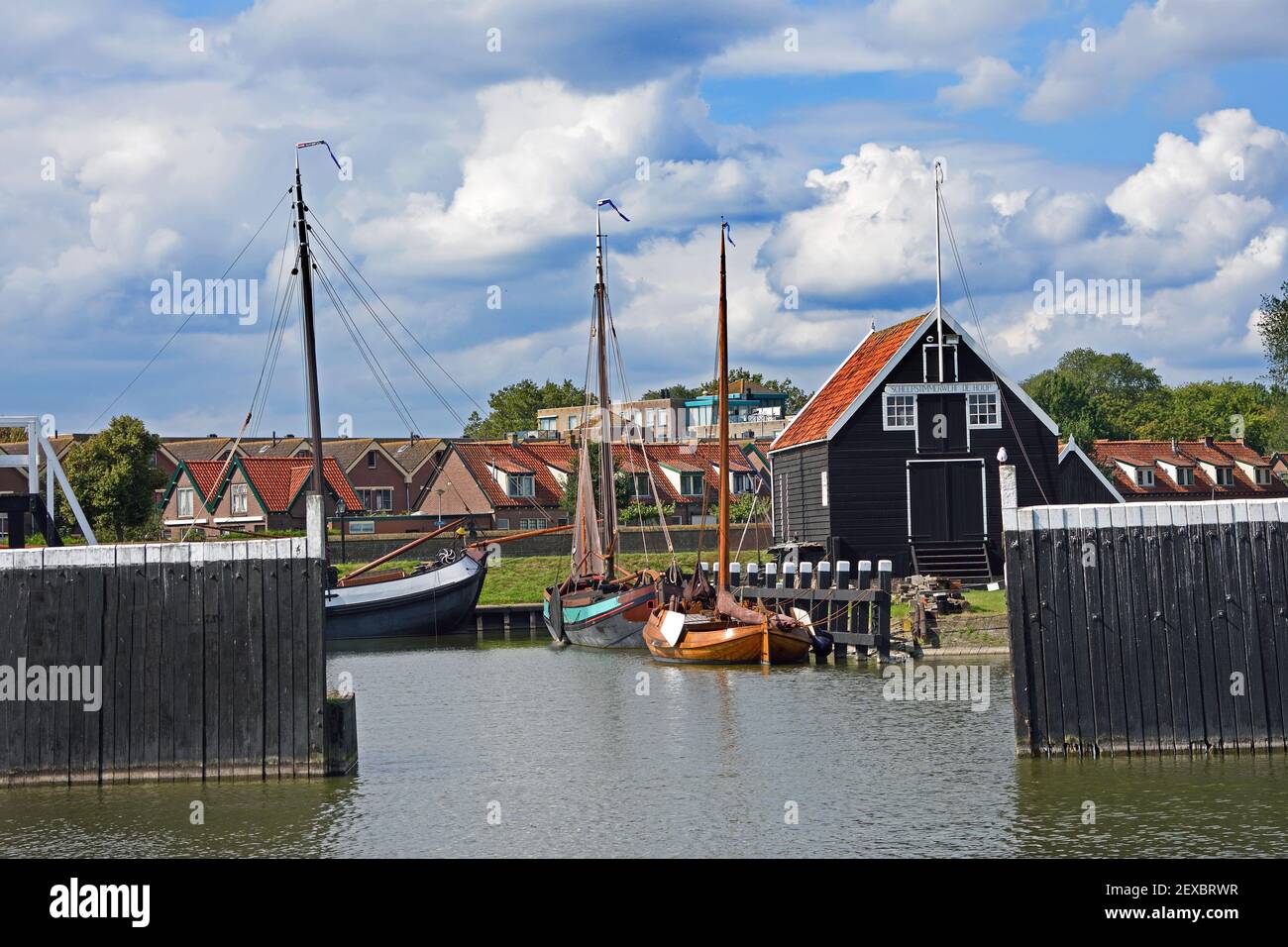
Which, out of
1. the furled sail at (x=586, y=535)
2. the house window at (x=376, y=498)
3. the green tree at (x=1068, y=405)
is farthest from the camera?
the green tree at (x=1068, y=405)

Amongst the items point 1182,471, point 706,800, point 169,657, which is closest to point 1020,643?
point 706,800

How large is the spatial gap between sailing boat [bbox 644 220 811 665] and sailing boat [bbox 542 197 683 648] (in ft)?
8.75

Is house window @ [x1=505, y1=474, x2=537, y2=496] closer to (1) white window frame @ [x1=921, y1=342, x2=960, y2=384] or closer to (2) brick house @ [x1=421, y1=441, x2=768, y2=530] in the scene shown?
(2) brick house @ [x1=421, y1=441, x2=768, y2=530]

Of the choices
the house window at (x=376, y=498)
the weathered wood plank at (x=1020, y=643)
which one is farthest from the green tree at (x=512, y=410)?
the weathered wood plank at (x=1020, y=643)

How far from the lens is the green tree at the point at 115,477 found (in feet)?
219

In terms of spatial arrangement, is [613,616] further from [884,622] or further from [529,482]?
[529,482]

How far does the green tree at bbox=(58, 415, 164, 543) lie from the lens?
66875mm

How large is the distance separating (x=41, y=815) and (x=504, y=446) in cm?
7412

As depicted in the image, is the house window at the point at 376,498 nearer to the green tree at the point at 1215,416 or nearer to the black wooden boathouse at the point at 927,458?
the black wooden boathouse at the point at 927,458

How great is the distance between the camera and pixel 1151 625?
17.6 meters

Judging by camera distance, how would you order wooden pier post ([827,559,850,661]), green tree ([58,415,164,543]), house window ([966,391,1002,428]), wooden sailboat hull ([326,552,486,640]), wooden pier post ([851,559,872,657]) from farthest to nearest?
green tree ([58,415,164,543]) → wooden sailboat hull ([326,552,486,640]) → house window ([966,391,1002,428]) → wooden pier post ([827,559,850,661]) → wooden pier post ([851,559,872,657])

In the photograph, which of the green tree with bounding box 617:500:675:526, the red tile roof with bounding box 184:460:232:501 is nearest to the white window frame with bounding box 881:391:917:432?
the green tree with bounding box 617:500:675:526

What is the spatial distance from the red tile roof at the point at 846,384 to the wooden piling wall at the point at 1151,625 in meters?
27.6

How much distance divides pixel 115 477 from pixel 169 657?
52.7 meters
